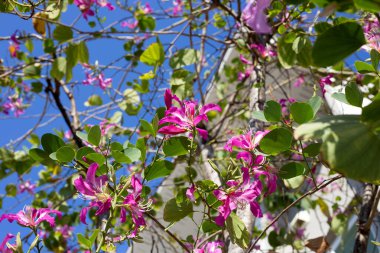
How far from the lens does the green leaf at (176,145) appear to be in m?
0.83

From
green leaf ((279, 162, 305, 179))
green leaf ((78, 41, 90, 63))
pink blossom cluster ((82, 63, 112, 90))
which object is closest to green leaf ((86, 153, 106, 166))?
green leaf ((279, 162, 305, 179))

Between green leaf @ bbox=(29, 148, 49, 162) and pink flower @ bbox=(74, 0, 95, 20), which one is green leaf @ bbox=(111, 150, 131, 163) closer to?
green leaf @ bbox=(29, 148, 49, 162)

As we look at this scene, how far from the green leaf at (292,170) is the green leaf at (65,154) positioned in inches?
15.0

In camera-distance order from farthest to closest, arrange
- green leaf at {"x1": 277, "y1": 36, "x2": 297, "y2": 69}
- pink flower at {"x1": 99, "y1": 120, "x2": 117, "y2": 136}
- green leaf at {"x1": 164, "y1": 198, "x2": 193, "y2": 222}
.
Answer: pink flower at {"x1": 99, "y1": 120, "x2": 117, "y2": 136}
green leaf at {"x1": 277, "y1": 36, "x2": 297, "y2": 69}
green leaf at {"x1": 164, "y1": 198, "x2": 193, "y2": 222}

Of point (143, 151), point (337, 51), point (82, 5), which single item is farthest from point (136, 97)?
point (337, 51)

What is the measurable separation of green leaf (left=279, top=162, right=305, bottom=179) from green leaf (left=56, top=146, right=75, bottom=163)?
1.25ft

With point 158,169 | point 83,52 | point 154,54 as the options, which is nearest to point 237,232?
point 158,169

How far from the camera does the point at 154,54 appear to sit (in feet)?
4.67

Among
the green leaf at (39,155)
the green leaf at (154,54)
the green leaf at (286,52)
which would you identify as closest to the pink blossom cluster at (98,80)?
the green leaf at (154,54)

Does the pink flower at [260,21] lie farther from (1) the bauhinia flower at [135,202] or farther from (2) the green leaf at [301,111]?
(1) the bauhinia flower at [135,202]

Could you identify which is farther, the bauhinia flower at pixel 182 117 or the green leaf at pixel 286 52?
the green leaf at pixel 286 52

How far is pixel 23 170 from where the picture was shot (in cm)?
197

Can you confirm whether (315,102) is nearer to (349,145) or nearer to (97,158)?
(349,145)

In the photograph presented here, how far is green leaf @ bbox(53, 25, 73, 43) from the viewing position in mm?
1635
